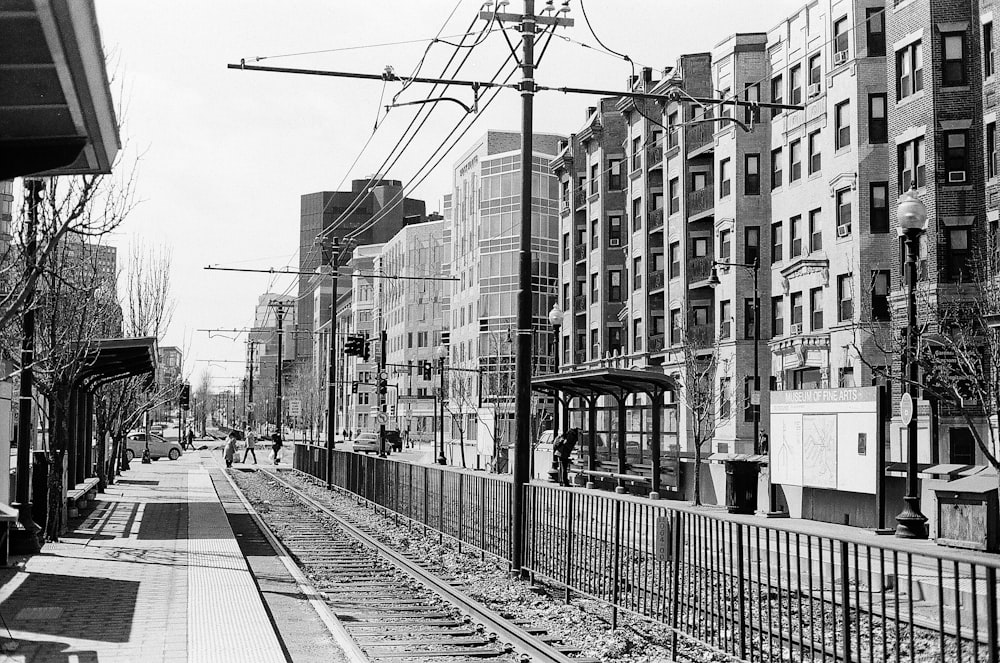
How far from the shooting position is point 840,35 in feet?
152

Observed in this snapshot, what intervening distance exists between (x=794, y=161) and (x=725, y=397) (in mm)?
11260

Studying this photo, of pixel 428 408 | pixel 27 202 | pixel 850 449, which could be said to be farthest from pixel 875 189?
pixel 428 408

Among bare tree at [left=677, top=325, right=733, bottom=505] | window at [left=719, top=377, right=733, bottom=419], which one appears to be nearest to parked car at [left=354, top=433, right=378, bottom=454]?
bare tree at [left=677, top=325, right=733, bottom=505]

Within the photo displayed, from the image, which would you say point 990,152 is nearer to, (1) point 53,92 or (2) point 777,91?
(2) point 777,91

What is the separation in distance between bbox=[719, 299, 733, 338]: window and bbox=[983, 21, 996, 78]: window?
19410 millimetres

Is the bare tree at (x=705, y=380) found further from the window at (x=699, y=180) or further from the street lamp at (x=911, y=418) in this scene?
the street lamp at (x=911, y=418)

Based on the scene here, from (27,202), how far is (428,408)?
97.6m

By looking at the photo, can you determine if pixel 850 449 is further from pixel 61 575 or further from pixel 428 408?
pixel 428 408

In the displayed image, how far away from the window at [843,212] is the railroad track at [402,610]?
2965cm

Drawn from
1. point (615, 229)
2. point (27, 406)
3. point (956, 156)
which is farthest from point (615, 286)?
point (27, 406)

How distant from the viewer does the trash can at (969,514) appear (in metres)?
16.6

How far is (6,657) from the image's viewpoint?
942cm

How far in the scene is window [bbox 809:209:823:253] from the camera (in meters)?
47.3

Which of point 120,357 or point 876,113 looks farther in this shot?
point 876,113
